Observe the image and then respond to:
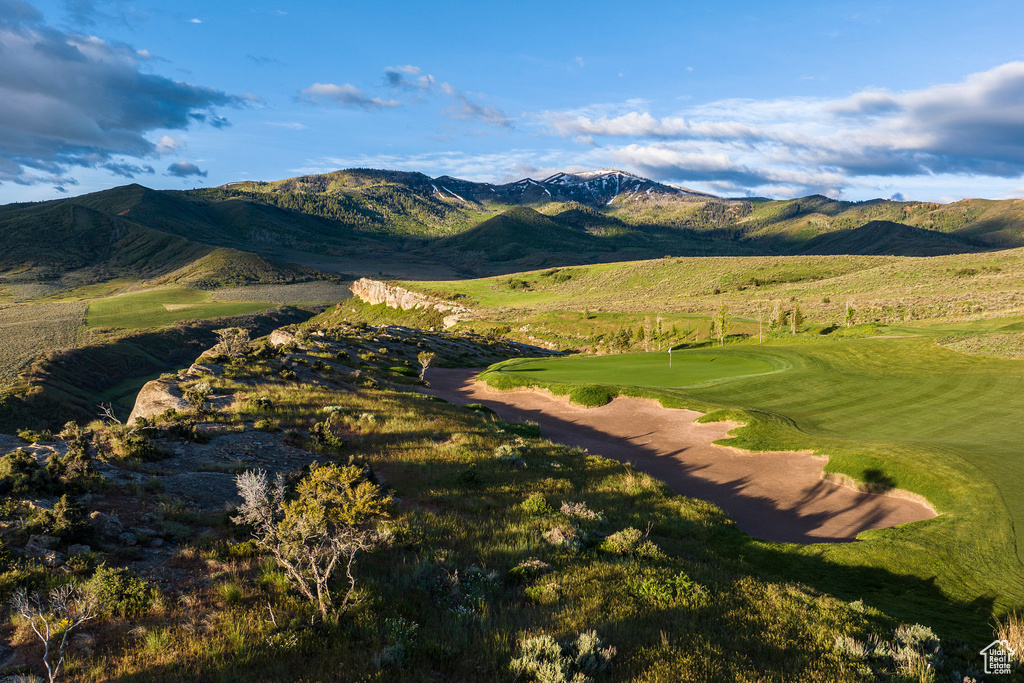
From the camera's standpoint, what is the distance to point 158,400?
17578 mm

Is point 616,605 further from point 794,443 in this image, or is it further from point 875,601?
point 794,443


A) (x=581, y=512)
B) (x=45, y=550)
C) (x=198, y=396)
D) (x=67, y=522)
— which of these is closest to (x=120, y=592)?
(x=45, y=550)

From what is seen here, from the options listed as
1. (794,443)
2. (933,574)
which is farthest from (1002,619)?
(794,443)

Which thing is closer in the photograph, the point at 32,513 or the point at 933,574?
the point at 32,513

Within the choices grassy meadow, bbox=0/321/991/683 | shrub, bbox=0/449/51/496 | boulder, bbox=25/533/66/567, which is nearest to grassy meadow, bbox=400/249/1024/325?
grassy meadow, bbox=0/321/991/683

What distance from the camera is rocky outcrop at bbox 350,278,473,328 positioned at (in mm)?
109887

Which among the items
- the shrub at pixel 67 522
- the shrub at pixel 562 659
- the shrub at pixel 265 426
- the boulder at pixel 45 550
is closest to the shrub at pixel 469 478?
the shrub at pixel 265 426

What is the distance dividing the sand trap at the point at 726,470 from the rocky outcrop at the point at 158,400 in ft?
49.5

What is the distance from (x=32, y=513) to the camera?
736 cm

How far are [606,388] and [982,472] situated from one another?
54.3ft

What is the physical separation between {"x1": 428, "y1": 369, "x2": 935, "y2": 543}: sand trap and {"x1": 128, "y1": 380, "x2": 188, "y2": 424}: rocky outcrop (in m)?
15.1

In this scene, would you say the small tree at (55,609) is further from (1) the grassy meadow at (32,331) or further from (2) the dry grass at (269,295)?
(2) the dry grass at (269,295)

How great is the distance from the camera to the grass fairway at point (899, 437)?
31.3 feet

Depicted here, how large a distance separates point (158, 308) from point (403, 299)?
74316 millimetres
